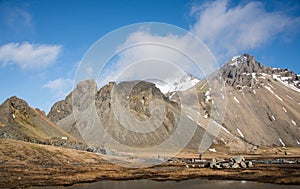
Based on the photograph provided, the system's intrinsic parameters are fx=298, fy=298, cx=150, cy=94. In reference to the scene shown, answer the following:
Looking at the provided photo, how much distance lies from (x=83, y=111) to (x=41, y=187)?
153 meters

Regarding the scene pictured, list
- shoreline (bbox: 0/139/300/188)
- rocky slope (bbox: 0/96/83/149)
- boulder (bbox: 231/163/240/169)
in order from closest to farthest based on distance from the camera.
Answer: shoreline (bbox: 0/139/300/188)
boulder (bbox: 231/163/240/169)
rocky slope (bbox: 0/96/83/149)

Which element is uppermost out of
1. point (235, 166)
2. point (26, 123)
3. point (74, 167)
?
point (26, 123)

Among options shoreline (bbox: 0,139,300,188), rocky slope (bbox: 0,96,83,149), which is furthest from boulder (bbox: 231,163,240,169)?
rocky slope (bbox: 0,96,83,149)

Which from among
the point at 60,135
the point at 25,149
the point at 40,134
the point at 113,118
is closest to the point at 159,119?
the point at 113,118

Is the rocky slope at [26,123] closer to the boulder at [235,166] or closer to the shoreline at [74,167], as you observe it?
the shoreline at [74,167]

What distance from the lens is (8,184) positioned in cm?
3847

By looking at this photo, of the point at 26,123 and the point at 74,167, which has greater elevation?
the point at 26,123

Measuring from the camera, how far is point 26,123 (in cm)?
13312

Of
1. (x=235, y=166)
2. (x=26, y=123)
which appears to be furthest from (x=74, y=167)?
(x=26, y=123)

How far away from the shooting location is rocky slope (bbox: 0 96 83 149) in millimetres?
120188

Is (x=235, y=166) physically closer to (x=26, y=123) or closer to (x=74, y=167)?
(x=74, y=167)

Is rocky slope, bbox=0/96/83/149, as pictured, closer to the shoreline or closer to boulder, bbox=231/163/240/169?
the shoreline

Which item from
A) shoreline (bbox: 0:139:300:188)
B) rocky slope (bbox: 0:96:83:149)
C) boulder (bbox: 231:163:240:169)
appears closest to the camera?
shoreline (bbox: 0:139:300:188)

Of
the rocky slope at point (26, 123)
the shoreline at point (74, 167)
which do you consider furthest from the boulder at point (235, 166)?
the rocky slope at point (26, 123)
